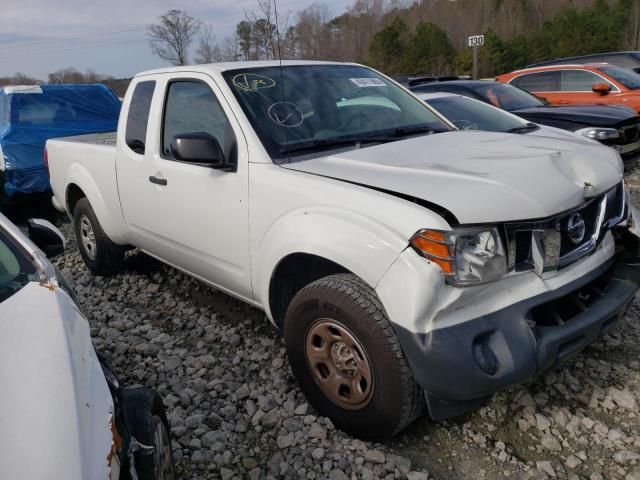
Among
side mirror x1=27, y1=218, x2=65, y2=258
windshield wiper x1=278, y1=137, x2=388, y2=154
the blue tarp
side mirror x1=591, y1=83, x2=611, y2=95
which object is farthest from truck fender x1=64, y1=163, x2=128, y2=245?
side mirror x1=591, y1=83, x2=611, y2=95

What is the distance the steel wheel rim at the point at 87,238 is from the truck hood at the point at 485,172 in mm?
2865

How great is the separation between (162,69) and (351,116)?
1497 mm

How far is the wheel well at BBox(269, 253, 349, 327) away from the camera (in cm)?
265

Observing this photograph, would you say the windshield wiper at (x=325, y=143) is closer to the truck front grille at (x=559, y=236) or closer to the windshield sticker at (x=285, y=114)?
the windshield sticker at (x=285, y=114)

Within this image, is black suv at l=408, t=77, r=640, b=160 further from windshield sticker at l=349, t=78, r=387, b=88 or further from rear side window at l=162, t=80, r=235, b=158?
rear side window at l=162, t=80, r=235, b=158

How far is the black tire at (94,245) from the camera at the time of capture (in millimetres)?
4691

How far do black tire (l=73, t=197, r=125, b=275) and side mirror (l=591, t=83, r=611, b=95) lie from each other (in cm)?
796

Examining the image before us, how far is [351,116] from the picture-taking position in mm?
3256

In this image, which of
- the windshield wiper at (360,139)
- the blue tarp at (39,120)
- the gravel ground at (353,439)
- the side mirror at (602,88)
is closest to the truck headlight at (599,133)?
the side mirror at (602,88)

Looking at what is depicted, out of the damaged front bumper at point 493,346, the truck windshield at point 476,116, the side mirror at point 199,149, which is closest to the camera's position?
the damaged front bumper at point 493,346

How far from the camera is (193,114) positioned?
340cm

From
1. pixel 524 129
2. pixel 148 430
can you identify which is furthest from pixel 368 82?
pixel 148 430

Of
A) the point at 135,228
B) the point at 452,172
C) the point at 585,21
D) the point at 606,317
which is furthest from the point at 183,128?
the point at 585,21

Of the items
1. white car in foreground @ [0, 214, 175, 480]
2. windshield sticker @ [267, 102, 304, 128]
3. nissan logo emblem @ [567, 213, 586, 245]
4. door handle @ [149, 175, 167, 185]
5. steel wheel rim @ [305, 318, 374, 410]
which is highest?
windshield sticker @ [267, 102, 304, 128]
